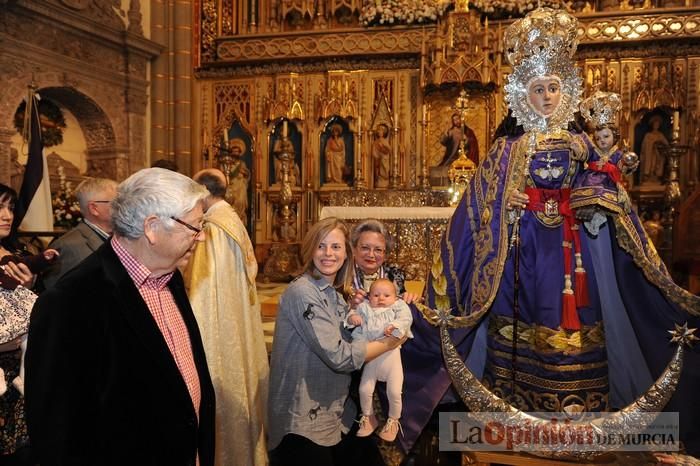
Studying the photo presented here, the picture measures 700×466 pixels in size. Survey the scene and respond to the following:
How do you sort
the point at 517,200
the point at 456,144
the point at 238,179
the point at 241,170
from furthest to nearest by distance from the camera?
1. the point at 241,170
2. the point at 238,179
3. the point at 456,144
4. the point at 517,200

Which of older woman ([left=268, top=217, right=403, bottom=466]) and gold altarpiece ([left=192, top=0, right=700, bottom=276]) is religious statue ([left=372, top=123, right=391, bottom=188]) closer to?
gold altarpiece ([left=192, top=0, right=700, bottom=276])

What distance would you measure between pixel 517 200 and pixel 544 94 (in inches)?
30.2

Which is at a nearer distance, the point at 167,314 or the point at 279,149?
the point at 167,314

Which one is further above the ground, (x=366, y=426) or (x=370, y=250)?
(x=370, y=250)

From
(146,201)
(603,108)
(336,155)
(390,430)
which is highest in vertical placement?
(336,155)

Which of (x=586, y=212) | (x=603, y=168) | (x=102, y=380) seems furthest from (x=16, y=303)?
(x=603, y=168)

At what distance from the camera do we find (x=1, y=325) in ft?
8.16

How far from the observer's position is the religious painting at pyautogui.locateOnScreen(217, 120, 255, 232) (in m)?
12.0

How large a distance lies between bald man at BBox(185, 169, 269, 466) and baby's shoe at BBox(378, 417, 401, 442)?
2.55 ft

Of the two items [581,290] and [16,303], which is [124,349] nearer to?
[16,303]

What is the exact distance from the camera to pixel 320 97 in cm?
1207

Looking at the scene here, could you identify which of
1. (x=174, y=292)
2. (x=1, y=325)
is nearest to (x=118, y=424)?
(x=174, y=292)

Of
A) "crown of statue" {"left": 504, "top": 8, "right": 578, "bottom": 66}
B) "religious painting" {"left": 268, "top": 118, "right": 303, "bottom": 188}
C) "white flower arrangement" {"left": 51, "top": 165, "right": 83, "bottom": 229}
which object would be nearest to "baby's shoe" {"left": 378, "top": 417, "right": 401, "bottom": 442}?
"crown of statue" {"left": 504, "top": 8, "right": 578, "bottom": 66}

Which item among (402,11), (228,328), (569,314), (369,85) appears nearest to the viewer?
(228,328)
